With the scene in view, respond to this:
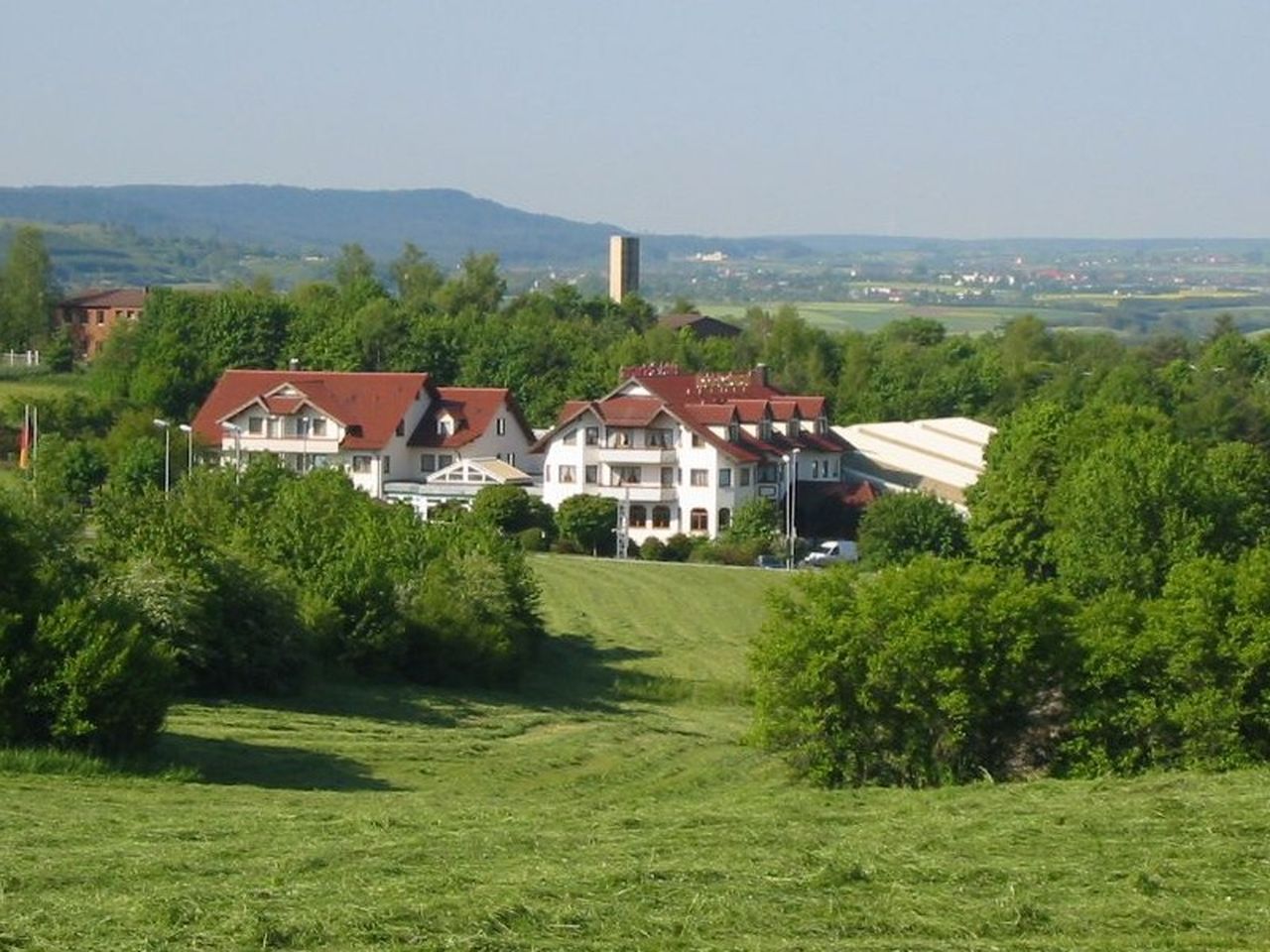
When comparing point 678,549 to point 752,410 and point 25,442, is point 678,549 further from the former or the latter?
point 25,442

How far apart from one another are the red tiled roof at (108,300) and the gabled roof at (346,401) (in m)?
35.7

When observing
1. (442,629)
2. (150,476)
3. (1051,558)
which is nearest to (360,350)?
(150,476)

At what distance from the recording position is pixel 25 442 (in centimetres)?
6700

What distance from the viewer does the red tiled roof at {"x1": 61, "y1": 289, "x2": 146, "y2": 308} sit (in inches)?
4220

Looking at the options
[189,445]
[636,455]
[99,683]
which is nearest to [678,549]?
[636,455]

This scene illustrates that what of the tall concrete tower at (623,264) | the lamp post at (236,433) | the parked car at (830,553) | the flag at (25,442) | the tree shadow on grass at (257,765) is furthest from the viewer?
the tall concrete tower at (623,264)

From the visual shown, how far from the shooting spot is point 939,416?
87.4 meters

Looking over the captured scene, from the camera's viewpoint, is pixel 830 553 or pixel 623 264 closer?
pixel 830 553

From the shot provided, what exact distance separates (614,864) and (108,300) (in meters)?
96.7

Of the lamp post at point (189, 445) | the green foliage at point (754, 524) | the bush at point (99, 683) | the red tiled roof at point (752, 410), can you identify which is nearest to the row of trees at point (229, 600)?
the bush at point (99, 683)

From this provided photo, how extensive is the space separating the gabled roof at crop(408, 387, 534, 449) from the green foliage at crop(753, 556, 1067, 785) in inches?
1668

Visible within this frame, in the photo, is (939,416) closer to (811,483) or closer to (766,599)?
(811,483)

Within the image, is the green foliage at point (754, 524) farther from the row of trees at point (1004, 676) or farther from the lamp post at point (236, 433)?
the row of trees at point (1004, 676)

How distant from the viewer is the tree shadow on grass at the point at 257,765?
25594mm
